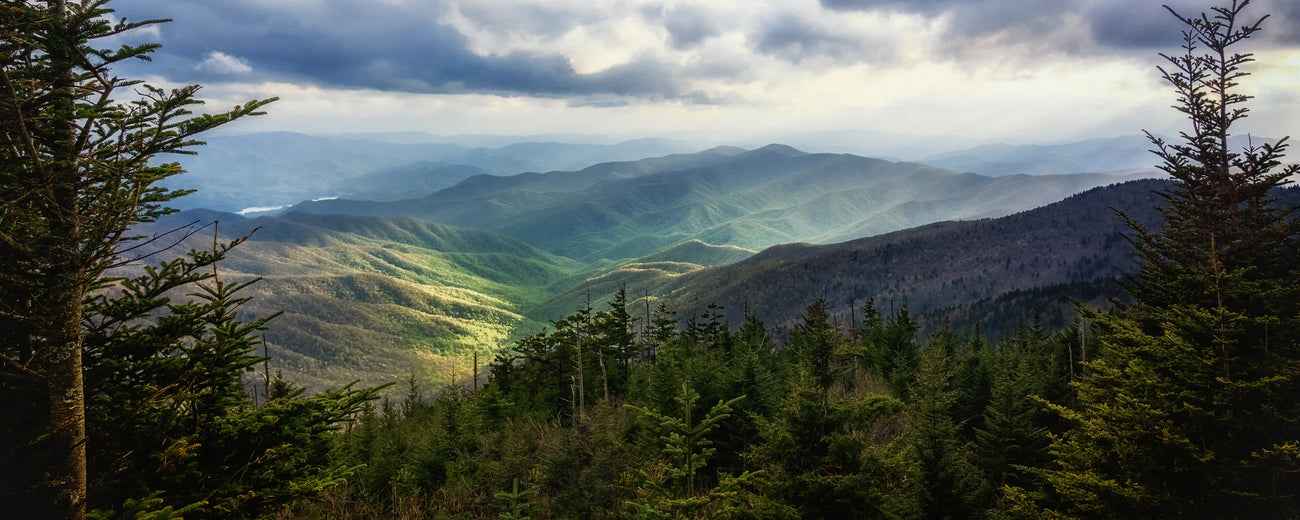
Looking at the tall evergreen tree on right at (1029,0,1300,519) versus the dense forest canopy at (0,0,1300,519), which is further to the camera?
the tall evergreen tree on right at (1029,0,1300,519)

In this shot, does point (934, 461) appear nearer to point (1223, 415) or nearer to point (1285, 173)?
point (1223, 415)

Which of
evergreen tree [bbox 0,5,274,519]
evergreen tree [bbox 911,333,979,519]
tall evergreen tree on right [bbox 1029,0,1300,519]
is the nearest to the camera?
evergreen tree [bbox 0,5,274,519]

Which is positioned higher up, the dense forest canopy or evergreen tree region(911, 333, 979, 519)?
the dense forest canopy

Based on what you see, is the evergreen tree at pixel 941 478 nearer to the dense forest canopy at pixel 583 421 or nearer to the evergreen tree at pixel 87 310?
the dense forest canopy at pixel 583 421

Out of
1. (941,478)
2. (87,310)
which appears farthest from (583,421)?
(87,310)

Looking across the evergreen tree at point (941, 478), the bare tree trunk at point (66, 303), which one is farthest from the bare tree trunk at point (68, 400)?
the evergreen tree at point (941, 478)

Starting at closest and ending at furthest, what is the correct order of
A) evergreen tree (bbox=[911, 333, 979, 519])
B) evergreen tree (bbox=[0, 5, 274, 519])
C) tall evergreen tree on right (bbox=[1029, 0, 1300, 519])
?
1. evergreen tree (bbox=[0, 5, 274, 519])
2. tall evergreen tree on right (bbox=[1029, 0, 1300, 519])
3. evergreen tree (bbox=[911, 333, 979, 519])

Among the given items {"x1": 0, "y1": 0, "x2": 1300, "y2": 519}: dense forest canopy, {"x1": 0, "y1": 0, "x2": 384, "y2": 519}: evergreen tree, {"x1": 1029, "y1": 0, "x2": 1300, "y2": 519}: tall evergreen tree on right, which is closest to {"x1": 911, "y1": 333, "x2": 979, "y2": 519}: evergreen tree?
{"x1": 0, "y1": 0, "x2": 1300, "y2": 519}: dense forest canopy

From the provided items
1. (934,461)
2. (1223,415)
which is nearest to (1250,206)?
(1223,415)

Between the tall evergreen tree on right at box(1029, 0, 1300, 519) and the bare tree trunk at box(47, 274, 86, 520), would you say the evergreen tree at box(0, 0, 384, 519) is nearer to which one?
the bare tree trunk at box(47, 274, 86, 520)
